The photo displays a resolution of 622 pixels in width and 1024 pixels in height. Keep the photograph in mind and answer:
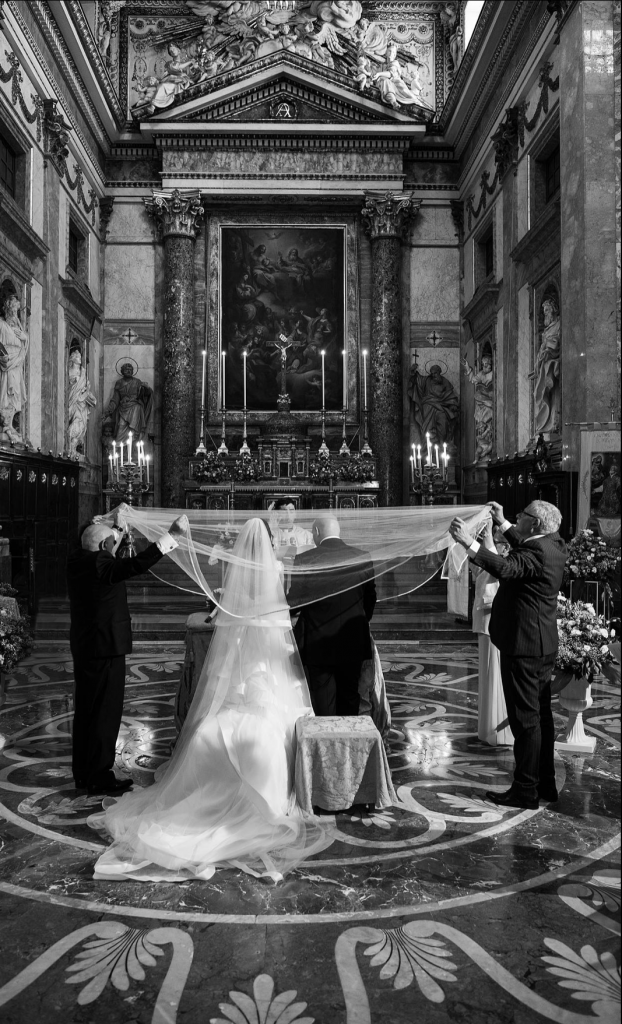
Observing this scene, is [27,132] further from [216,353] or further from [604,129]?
[604,129]

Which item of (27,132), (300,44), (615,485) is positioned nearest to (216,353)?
(27,132)

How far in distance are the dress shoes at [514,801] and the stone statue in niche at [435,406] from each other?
13881 millimetres

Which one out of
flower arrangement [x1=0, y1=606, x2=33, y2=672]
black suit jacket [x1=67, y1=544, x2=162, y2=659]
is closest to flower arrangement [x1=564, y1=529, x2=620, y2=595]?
black suit jacket [x1=67, y1=544, x2=162, y2=659]

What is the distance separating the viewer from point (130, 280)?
18.9m

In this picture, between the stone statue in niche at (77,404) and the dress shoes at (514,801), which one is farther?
the stone statue in niche at (77,404)

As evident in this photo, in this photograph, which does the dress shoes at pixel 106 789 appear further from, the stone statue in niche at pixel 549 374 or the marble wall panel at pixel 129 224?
the marble wall panel at pixel 129 224

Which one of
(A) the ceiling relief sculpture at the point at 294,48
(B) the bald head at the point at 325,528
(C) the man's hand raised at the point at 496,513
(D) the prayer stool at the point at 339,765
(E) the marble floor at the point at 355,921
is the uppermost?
(A) the ceiling relief sculpture at the point at 294,48

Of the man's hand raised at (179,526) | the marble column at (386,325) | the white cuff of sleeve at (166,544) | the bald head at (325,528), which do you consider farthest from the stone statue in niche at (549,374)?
the white cuff of sleeve at (166,544)

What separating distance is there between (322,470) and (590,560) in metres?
9.46

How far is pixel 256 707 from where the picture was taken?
4762 millimetres

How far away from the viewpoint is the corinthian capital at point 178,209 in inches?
713

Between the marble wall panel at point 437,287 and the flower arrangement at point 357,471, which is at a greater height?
the marble wall panel at point 437,287

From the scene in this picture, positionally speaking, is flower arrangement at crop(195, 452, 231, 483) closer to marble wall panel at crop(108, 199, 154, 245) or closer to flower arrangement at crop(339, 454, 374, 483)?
flower arrangement at crop(339, 454, 374, 483)

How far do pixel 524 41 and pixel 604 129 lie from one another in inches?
183
